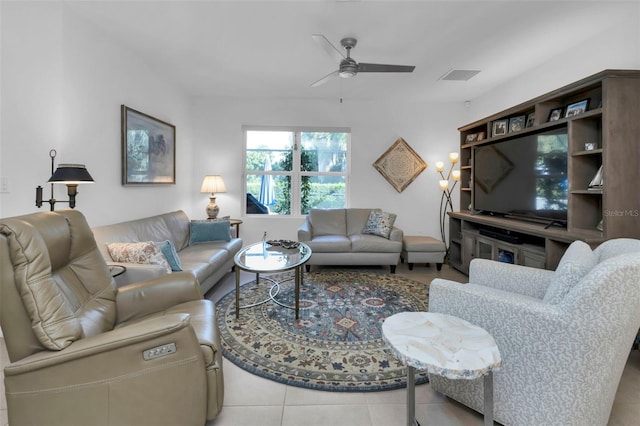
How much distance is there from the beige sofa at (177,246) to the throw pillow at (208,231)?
0.07m

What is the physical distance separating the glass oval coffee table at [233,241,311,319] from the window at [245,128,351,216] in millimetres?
1731

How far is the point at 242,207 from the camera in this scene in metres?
4.97

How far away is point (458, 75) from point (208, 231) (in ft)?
12.4

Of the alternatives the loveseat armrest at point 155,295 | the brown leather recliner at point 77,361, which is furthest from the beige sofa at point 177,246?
the brown leather recliner at point 77,361

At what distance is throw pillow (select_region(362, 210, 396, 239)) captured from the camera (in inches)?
168

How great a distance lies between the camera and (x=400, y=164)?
4914mm

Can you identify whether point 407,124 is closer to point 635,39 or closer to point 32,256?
point 635,39

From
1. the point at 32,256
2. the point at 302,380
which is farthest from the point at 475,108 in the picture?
the point at 32,256

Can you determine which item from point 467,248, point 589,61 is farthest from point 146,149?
point 589,61

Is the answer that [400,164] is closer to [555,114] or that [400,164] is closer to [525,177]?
[525,177]

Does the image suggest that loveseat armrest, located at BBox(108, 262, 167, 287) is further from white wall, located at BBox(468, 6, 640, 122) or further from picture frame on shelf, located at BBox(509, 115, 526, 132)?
white wall, located at BBox(468, 6, 640, 122)

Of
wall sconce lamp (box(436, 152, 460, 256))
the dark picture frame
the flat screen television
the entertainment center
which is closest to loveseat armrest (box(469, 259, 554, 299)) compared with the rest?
the entertainment center

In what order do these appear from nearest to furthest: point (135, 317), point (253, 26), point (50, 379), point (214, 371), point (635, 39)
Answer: point (50, 379) < point (214, 371) < point (135, 317) < point (635, 39) < point (253, 26)

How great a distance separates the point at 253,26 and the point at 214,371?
8.92ft
